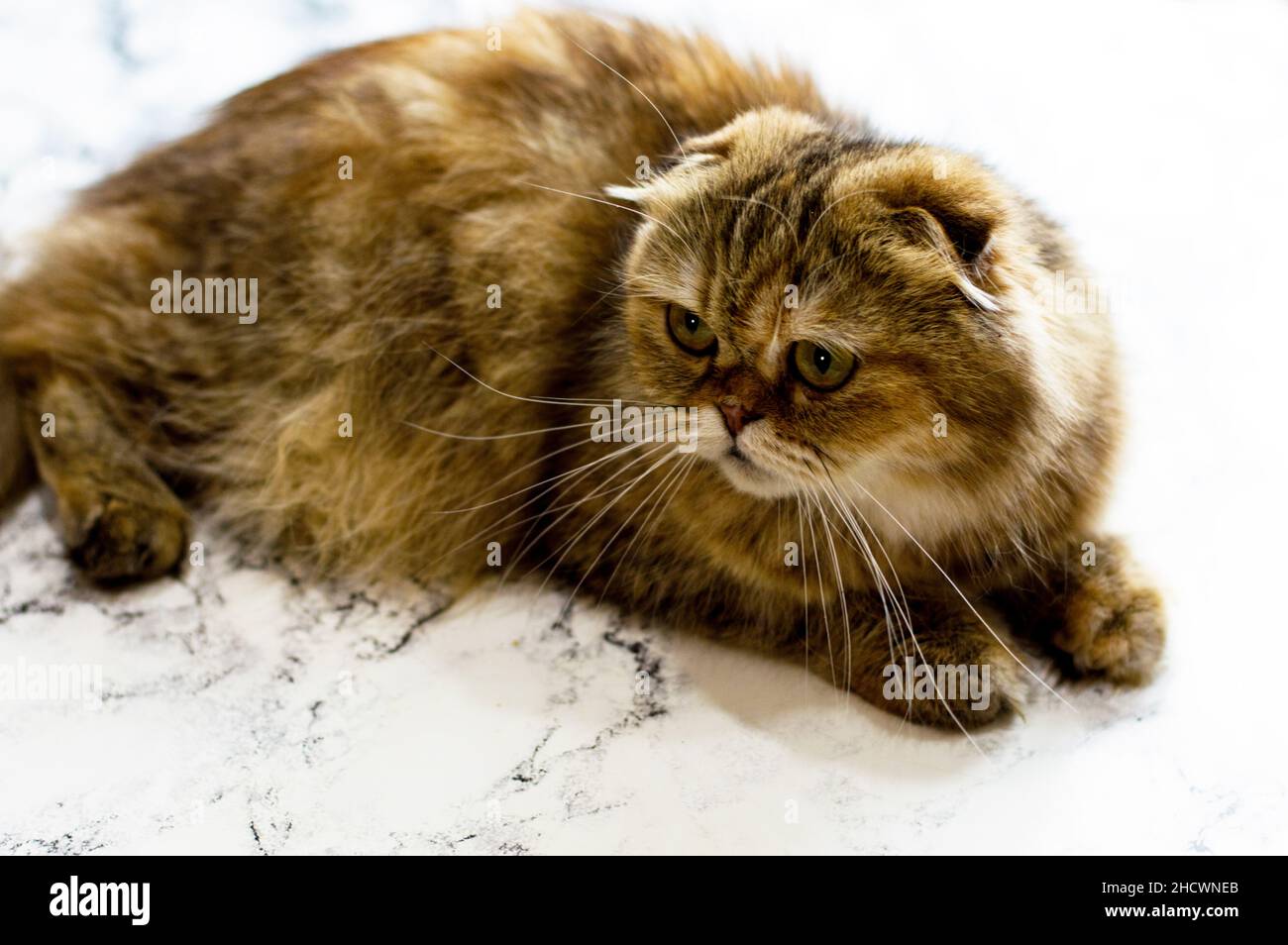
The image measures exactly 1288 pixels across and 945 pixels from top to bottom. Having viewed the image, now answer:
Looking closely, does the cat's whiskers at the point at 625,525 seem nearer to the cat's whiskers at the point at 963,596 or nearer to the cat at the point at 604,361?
the cat at the point at 604,361

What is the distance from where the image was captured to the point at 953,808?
143cm

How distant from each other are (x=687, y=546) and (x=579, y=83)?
29.9 inches

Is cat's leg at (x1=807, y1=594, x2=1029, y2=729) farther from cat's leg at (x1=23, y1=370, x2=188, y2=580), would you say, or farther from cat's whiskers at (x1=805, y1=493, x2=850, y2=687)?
cat's leg at (x1=23, y1=370, x2=188, y2=580)

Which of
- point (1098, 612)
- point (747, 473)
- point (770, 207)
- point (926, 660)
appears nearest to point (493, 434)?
point (747, 473)

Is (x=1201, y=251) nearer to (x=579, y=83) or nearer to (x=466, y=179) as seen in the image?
(x=579, y=83)

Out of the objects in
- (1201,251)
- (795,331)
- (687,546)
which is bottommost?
(687,546)

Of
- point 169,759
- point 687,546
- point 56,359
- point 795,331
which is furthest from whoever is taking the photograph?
point 56,359

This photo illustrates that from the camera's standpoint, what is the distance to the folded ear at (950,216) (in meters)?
1.35

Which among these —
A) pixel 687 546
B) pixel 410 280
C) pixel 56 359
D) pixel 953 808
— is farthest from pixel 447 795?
pixel 56 359

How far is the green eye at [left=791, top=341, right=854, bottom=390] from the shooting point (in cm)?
138

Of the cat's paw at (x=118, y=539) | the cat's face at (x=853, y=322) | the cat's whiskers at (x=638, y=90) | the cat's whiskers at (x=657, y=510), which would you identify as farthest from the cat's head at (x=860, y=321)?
the cat's paw at (x=118, y=539)

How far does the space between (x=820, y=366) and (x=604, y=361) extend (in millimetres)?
416

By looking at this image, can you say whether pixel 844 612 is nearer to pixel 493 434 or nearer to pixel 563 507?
pixel 563 507

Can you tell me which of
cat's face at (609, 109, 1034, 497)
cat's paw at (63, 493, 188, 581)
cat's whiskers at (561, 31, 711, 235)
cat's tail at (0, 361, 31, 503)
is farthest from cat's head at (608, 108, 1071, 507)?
cat's tail at (0, 361, 31, 503)
